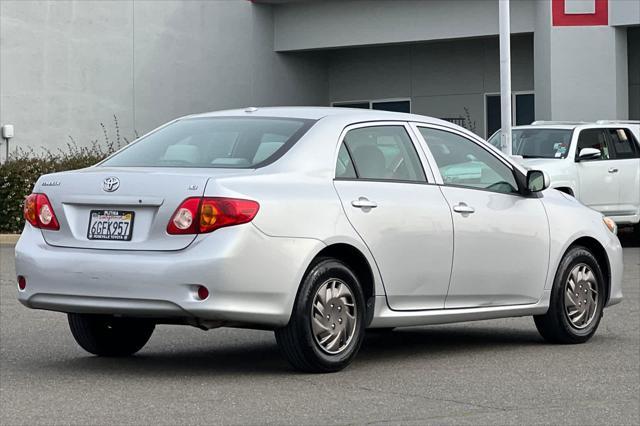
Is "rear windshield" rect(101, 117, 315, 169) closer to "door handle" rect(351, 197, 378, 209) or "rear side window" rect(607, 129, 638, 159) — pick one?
"door handle" rect(351, 197, 378, 209)

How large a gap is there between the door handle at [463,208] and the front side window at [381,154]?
0.29 meters

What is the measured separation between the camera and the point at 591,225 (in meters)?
10.8

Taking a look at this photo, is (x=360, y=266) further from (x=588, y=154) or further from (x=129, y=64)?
(x=129, y=64)

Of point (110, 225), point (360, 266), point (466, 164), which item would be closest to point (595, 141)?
point (466, 164)

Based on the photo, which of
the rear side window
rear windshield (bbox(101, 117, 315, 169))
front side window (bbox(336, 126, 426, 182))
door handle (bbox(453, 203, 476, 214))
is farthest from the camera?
the rear side window

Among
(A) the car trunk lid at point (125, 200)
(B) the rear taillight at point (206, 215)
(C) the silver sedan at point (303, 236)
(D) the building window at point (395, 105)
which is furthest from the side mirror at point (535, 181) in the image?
(D) the building window at point (395, 105)

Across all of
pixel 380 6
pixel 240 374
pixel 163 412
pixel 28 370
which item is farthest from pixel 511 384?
pixel 380 6

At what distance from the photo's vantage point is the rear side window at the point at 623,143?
889 inches

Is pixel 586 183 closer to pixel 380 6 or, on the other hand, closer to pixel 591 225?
pixel 591 225

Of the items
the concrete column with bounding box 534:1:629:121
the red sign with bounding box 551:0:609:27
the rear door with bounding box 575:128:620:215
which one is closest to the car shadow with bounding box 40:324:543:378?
the rear door with bounding box 575:128:620:215

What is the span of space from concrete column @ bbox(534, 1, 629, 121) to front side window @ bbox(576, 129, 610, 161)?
8462mm

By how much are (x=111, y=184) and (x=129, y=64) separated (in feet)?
78.7

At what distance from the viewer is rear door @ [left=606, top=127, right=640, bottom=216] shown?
2230 centimetres

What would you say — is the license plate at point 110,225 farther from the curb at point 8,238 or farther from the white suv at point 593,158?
the curb at point 8,238
